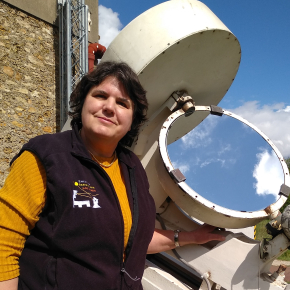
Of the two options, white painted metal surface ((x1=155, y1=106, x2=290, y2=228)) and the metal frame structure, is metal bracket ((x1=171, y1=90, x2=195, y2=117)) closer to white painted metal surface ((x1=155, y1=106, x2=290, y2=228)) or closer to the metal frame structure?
white painted metal surface ((x1=155, y1=106, x2=290, y2=228))

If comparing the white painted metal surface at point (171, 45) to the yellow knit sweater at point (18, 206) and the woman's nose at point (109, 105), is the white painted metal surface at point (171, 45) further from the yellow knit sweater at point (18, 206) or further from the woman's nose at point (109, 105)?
the yellow knit sweater at point (18, 206)

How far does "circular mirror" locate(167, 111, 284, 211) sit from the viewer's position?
1.50 metres

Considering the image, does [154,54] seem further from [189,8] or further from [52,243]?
[52,243]

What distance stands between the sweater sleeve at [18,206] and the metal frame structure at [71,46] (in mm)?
4015

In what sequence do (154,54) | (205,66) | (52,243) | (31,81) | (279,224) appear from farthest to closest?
(31,81) → (205,66) → (154,54) → (279,224) → (52,243)

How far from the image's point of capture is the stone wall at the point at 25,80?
421 cm

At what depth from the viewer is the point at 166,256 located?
1851mm

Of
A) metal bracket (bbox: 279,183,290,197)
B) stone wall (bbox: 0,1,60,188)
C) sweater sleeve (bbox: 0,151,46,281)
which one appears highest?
metal bracket (bbox: 279,183,290,197)

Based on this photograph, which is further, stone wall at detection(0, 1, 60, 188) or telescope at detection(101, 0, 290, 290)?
stone wall at detection(0, 1, 60, 188)

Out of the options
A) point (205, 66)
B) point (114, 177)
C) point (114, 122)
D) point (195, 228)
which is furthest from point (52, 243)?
point (205, 66)

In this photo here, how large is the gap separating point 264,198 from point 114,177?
91cm

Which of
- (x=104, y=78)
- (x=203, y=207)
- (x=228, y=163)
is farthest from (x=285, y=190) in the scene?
(x=104, y=78)

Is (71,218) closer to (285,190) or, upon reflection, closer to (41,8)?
(285,190)

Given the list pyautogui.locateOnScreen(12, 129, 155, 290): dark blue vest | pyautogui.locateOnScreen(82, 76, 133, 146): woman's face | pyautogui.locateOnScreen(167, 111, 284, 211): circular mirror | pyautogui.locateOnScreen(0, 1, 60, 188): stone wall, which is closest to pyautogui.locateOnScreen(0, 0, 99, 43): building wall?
pyautogui.locateOnScreen(0, 1, 60, 188): stone wall
